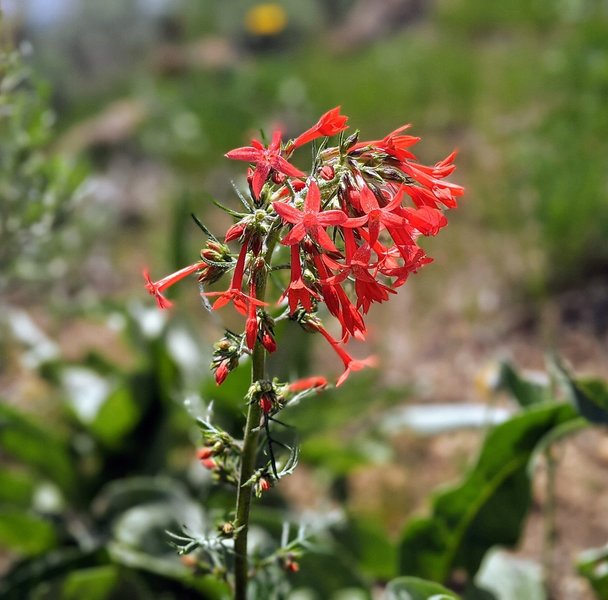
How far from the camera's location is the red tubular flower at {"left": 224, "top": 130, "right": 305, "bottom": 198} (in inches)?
52.2

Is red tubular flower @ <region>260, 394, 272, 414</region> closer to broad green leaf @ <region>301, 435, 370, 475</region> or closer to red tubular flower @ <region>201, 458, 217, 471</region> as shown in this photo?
red tubular flower @ <region>201, 458, 217, 471</region>

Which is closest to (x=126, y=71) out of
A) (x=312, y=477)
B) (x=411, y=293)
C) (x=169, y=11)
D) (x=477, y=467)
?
(x=169, y=11)

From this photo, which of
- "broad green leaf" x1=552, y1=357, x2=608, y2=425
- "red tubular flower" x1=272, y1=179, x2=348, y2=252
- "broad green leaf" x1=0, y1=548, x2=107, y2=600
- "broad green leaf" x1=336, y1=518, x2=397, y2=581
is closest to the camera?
"red tubular flower" x1=272, y1=179, x2=348, y2=252

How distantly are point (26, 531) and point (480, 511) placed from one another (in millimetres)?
1623

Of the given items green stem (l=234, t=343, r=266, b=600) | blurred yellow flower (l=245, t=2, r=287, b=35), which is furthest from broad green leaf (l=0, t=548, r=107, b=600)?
blurred yellow flower (l=245, t=2, r=287, b=35)

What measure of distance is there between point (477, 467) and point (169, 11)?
46.8 ft

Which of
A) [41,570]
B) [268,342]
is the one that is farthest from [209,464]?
[41,570]

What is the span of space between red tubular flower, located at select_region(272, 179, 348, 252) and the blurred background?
3.58ft

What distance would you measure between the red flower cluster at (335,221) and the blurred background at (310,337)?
0.97 metres

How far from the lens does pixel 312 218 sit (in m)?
1.25

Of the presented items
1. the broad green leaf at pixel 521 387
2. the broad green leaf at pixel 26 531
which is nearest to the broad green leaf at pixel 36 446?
the broad green leaf at pixel 26 531

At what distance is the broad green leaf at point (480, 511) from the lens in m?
2.25

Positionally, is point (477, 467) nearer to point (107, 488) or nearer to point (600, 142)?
point (107, 488)

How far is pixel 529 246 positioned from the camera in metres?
4.19
